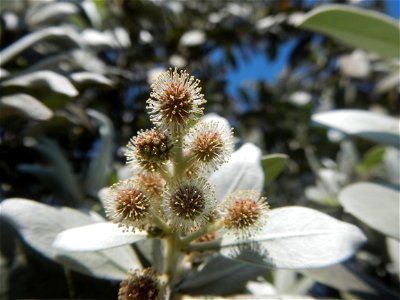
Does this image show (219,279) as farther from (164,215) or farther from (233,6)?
(233,6)

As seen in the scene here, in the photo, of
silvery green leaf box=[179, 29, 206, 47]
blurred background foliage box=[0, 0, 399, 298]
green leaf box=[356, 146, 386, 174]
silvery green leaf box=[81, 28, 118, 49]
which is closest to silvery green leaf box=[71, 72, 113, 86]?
blurred background foliage box=[0, 0, 399, 298]

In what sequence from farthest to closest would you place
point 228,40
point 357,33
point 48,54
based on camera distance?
point 228,40 < point 48,54 < point 357,33

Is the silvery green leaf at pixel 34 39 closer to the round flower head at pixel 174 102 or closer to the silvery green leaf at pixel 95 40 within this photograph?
the silvery green leaf at pixel 95 40

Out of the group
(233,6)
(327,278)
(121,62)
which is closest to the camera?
(327,278)

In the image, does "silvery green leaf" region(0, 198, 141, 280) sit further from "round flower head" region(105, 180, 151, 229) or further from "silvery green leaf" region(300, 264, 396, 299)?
"silvery green leaf" region(300, 264, 396, 299)

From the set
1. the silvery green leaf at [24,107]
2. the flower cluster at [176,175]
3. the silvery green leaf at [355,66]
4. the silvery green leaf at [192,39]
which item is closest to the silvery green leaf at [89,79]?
the silvery green leaf at [24,107]

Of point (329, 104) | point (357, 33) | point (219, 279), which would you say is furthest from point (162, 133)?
point (329, 104)
